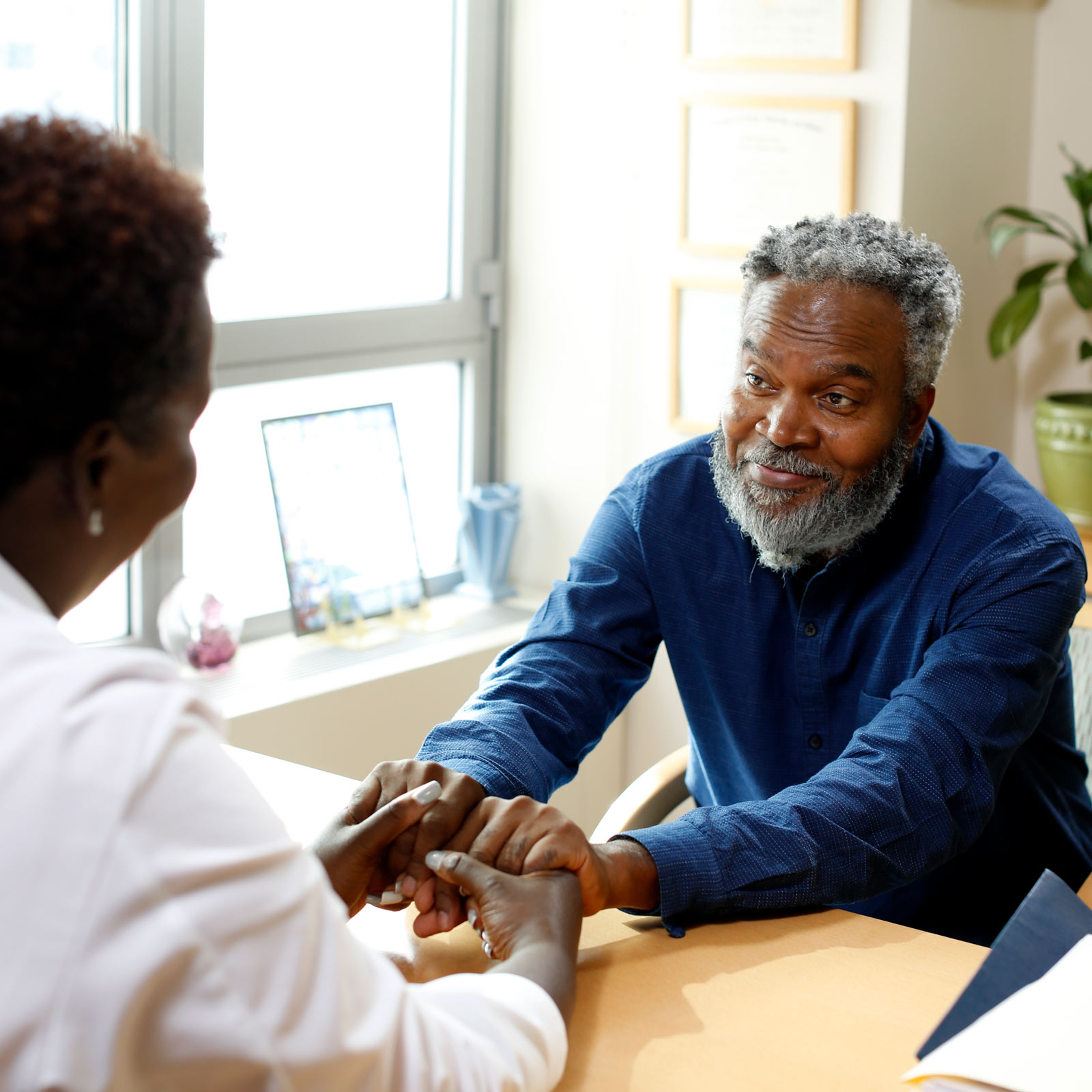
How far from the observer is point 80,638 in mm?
2631

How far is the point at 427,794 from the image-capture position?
1349 mm

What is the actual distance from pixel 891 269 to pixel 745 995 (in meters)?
0.94

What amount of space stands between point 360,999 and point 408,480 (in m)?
2.52

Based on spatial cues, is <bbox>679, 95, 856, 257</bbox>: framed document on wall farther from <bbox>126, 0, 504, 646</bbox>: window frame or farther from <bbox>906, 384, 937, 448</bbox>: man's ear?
<bbox>906, 384, 937, 448</bbox>: man's ear

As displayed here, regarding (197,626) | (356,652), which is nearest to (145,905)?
(197,626)

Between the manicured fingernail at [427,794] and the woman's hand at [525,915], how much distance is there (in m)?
0.05

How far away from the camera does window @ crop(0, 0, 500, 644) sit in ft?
8.27

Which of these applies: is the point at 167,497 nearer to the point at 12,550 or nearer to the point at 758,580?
the point at 12,550

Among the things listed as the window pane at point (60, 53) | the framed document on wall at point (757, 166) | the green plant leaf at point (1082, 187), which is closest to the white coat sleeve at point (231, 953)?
the window pane at point (60, 53)

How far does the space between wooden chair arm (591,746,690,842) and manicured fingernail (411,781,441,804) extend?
0.46 meters

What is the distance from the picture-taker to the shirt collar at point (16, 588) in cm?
77

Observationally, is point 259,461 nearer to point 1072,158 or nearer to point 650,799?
point 650,799

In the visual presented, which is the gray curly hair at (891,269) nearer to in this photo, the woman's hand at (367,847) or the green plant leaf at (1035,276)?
the woman's hand at (367,847)

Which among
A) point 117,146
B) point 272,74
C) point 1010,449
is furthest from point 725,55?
point 117,146
